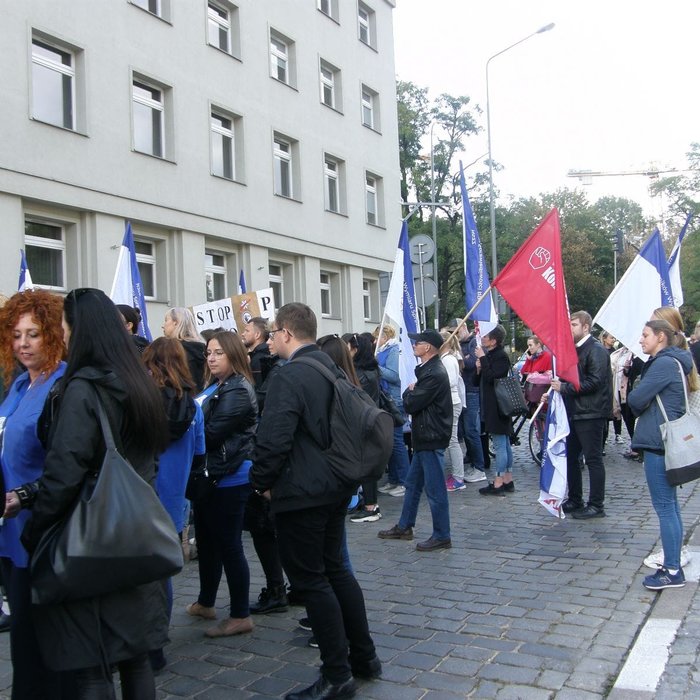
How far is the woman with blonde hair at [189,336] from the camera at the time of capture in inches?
227

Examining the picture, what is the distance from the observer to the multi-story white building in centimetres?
1489

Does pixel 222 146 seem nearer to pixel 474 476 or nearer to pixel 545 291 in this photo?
pixel 474 476

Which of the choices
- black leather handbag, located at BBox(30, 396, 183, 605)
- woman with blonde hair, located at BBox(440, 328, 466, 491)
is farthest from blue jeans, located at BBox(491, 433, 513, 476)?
black leather handbag, located at BBox(30, 396, 183, 605)

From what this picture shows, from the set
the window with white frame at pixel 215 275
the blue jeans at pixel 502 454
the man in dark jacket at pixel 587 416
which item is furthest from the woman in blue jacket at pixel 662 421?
the window with white frame at pixel 215 275

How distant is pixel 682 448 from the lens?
5.38 m

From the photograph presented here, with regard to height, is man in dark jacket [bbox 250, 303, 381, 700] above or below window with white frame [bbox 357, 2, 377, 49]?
below

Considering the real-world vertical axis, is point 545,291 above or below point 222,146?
below

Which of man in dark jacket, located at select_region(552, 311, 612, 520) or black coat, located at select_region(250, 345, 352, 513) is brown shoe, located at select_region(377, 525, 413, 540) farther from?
black coat, located at select_region(250, 345, 352, 513)

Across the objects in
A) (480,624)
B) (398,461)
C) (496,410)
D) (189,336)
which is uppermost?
(189,336)

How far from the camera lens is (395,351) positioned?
10008 mm

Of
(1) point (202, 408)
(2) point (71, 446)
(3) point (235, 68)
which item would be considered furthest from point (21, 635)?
(3) point (235, 68)

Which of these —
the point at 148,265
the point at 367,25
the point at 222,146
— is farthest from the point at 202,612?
the point at 367,25

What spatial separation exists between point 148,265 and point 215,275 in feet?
7.97

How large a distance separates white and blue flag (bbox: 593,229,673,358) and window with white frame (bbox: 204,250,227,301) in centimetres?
1293
